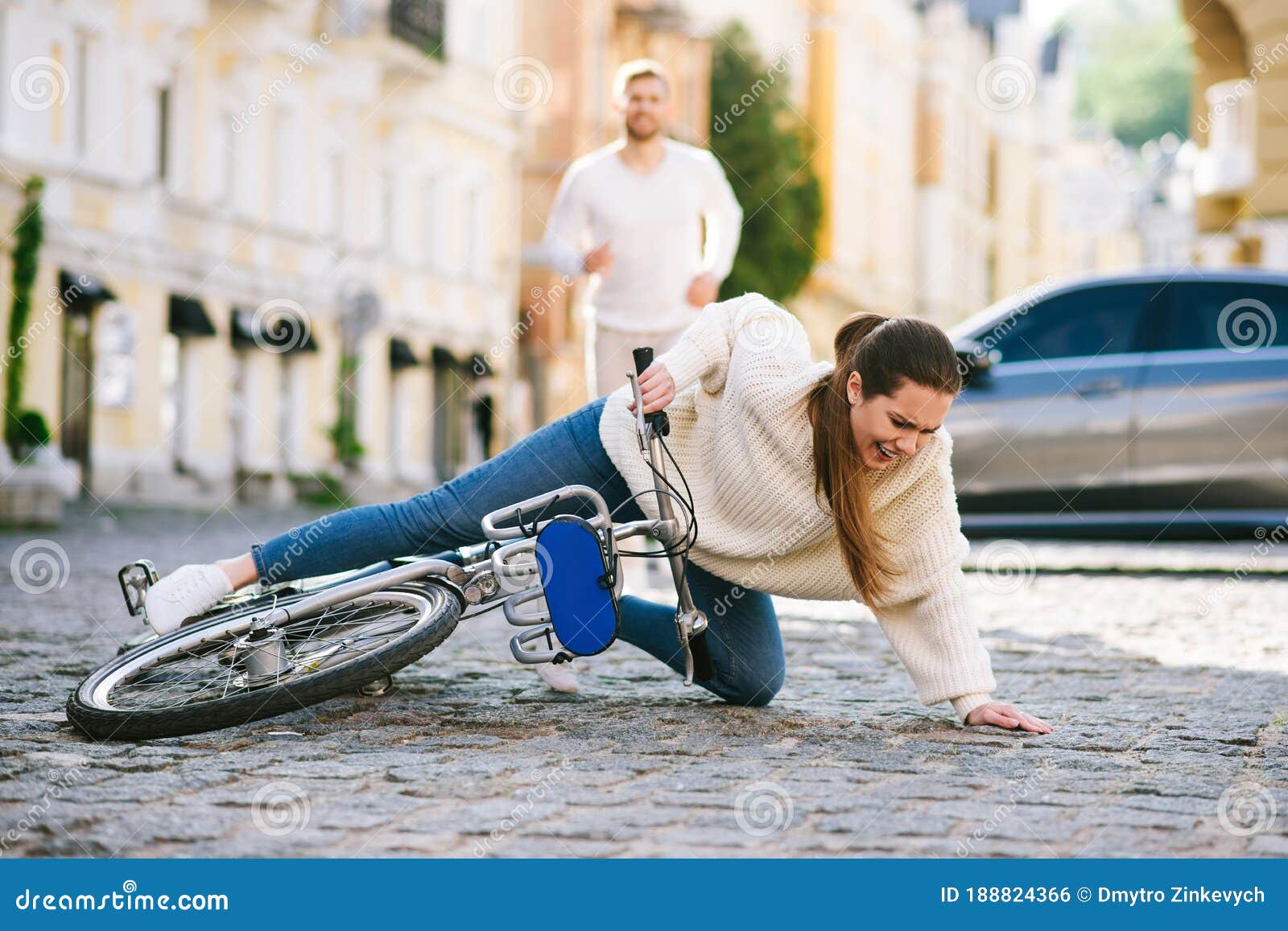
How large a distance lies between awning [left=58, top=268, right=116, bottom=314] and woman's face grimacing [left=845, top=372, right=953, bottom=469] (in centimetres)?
1711

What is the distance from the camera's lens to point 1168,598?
956 centimetres

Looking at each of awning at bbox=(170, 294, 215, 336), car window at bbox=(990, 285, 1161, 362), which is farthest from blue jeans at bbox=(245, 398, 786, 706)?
awning at bbox=(170, 294, 215, 336)

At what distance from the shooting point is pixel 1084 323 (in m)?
10.9

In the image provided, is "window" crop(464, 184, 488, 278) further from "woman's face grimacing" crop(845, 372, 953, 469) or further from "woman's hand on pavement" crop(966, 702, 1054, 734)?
"woman's face grimacing" crop(845, 372, 953, 469)

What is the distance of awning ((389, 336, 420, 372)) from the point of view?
30.9 meters

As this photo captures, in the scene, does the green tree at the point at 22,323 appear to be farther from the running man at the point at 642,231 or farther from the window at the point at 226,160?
the running man at the point at 642,231

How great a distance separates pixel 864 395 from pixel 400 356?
26840mm

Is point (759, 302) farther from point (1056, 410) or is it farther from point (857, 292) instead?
point (857, 292)

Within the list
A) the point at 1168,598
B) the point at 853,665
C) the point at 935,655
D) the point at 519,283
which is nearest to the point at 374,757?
the point at 935,655

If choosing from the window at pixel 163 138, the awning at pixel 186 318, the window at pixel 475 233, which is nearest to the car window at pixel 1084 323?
the awning at pixel 186 318

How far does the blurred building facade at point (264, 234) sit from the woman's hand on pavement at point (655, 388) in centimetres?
1565

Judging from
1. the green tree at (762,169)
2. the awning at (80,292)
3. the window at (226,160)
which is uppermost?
the green tree at (762,169)

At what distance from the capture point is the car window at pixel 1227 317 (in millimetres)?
10867

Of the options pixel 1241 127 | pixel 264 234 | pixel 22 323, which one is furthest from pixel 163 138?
pixel 1241 127
